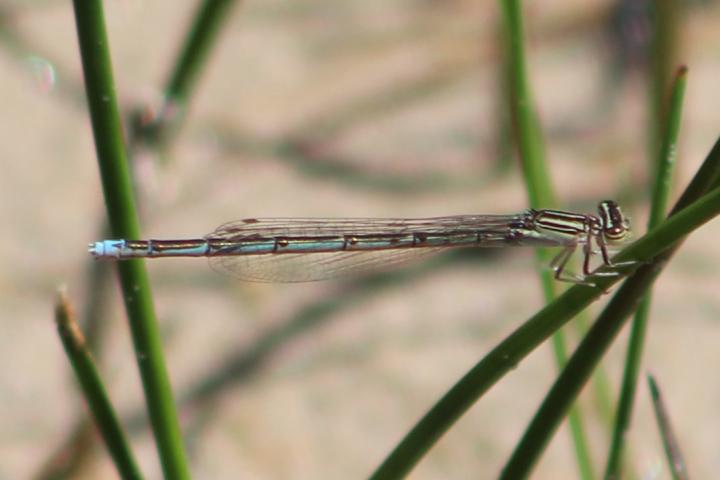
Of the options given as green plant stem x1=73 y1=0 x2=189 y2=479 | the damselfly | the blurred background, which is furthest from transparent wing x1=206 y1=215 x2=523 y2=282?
green plant stem x1=73 y1=0 x2=189 y2=479

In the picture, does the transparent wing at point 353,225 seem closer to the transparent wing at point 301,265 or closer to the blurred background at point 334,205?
the transparent wing at point 301,265

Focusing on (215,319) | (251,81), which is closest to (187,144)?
(251,81)

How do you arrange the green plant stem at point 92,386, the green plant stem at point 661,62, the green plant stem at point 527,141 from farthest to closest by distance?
the green plant stem at point 661,62
the green plant stem at point 527,141
the green plant stem at point 92,386

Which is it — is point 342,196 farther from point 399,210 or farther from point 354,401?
point 354,401

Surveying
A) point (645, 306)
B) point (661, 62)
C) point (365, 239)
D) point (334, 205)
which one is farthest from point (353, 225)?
point (645, 306)

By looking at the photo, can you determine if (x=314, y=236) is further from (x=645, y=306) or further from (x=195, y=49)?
(x=645, y=306)

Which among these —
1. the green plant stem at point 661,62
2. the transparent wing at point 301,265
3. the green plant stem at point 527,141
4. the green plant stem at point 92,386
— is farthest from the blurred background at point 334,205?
the green plant stem at point 92,386
